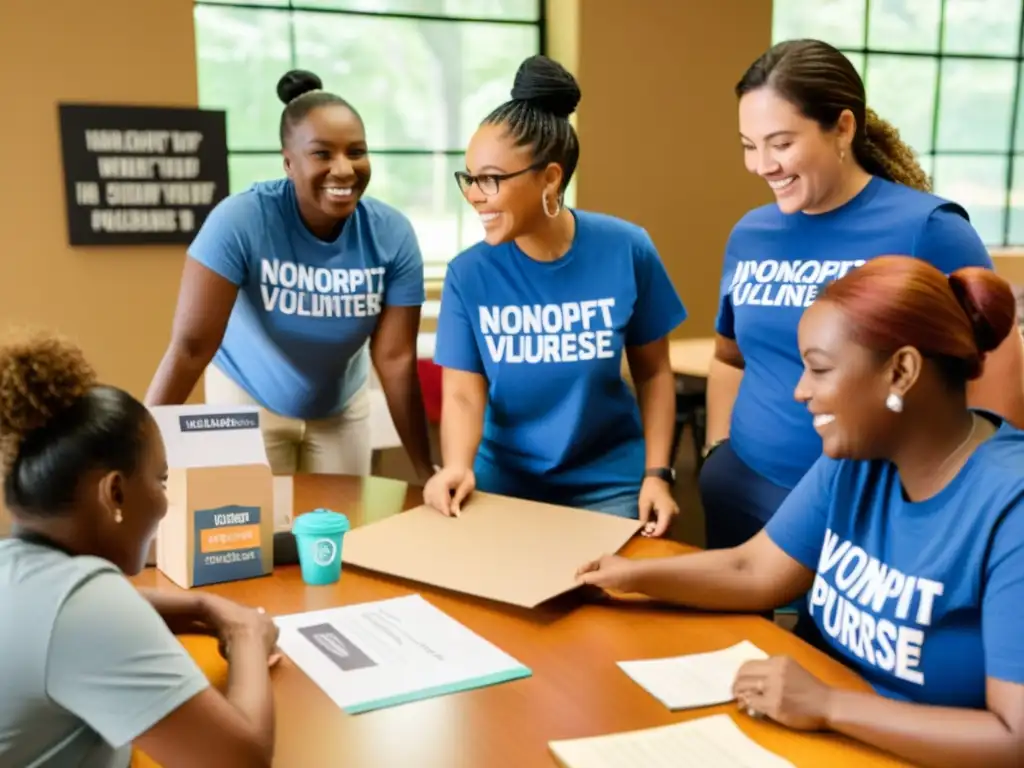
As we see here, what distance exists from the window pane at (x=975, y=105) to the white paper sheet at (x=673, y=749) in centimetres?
548

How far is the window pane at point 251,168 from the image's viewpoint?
4.09 m

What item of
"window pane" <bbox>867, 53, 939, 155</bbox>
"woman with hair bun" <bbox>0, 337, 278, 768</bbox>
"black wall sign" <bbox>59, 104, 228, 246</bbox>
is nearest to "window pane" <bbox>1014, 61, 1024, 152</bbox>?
"window pane" <bbox>867, 53, 939, 155</bbox>

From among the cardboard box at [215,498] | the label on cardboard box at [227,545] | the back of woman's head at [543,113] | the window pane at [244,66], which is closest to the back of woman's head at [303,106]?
the back of woman's head at [543,113]

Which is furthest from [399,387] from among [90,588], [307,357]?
[90,588]

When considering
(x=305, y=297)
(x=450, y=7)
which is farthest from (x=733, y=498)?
(x=450, y=7)

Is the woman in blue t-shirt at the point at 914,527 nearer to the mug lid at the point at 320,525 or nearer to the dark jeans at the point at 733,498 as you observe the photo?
the dark jeans at the point at 733,498

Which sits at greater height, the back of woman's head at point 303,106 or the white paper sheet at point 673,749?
the back of woman's head at point 303,106

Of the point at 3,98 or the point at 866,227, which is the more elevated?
the point at 3,98

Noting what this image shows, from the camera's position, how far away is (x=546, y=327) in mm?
1872

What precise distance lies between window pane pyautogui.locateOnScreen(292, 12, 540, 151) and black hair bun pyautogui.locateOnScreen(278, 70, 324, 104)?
196 cm

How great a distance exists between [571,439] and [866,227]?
2.13ft

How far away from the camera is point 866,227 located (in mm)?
1631

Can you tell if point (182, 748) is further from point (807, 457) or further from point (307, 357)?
point (307, 357)

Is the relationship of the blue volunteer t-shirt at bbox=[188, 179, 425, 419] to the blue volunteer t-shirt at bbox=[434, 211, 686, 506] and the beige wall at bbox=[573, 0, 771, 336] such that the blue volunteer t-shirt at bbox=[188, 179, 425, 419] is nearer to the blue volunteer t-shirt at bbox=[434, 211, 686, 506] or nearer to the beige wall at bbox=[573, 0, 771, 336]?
the blue volunteer t-shirt at bbox=[434, 211, 686, 506]
